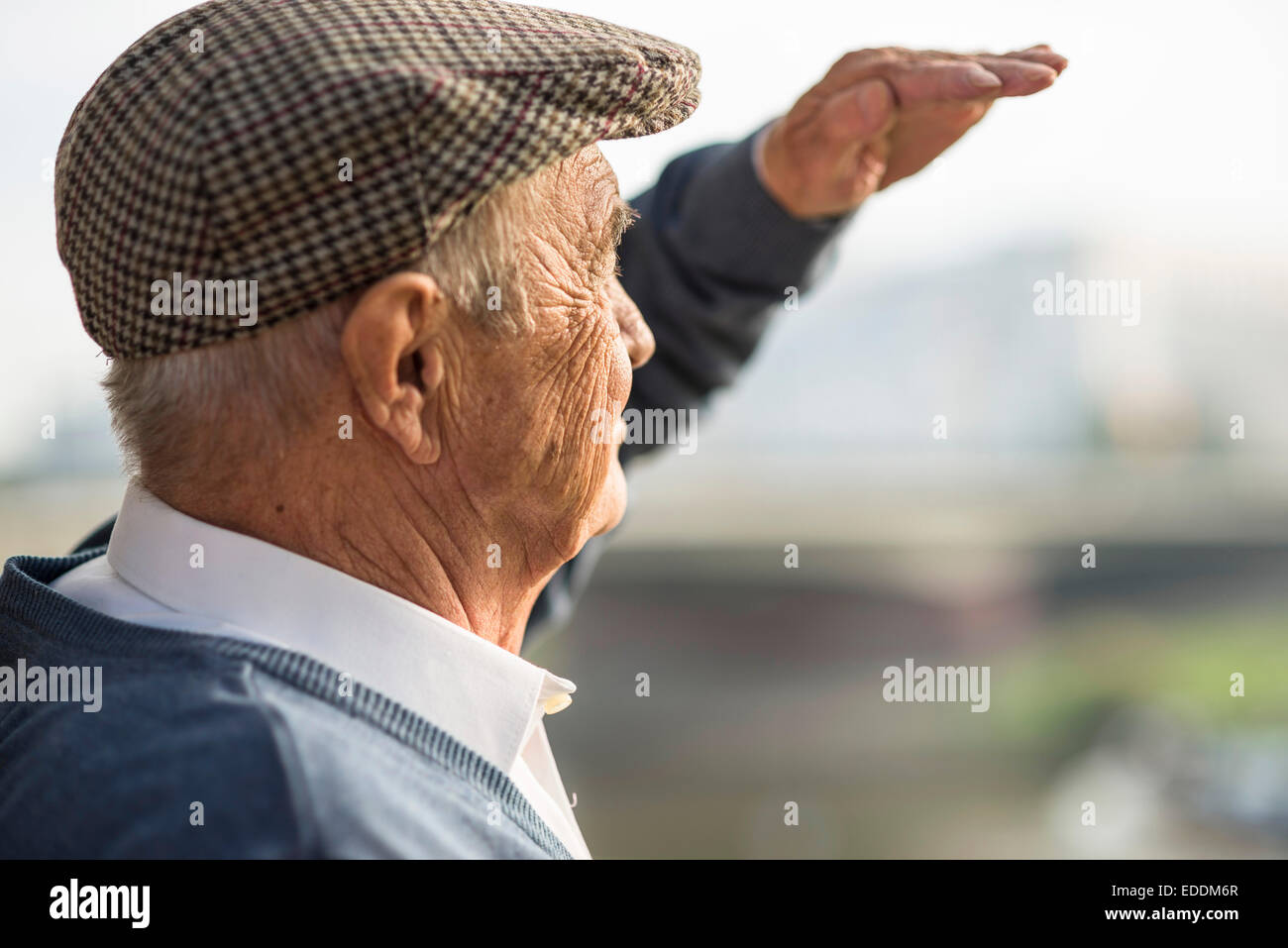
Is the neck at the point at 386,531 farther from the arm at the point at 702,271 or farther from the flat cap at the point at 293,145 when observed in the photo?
the arm at the point at 702,271

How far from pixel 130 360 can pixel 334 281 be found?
0.26 meters

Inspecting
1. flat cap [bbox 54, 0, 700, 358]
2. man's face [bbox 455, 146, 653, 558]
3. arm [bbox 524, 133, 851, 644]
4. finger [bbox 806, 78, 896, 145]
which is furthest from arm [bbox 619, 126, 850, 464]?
flat cap [bbox 54, 0, 700, 358]

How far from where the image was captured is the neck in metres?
1.11

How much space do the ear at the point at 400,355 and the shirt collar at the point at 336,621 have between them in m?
0.16

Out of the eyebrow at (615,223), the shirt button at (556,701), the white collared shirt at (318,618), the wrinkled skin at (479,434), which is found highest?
the eyebrow at (615,223)

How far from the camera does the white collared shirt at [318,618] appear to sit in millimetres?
1073

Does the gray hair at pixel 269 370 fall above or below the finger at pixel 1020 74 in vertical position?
below

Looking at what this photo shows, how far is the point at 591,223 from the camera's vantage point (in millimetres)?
1245

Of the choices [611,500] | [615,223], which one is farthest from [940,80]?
[611,500]

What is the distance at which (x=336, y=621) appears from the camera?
1.08 metres

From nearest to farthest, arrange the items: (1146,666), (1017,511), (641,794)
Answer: (641,794)
(1146,666)
(1017,511)

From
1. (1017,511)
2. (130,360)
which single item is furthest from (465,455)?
(1017,511)

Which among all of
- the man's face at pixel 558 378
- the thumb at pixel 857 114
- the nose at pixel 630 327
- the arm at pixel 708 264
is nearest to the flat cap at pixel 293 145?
the man's face at pixel 558 378
